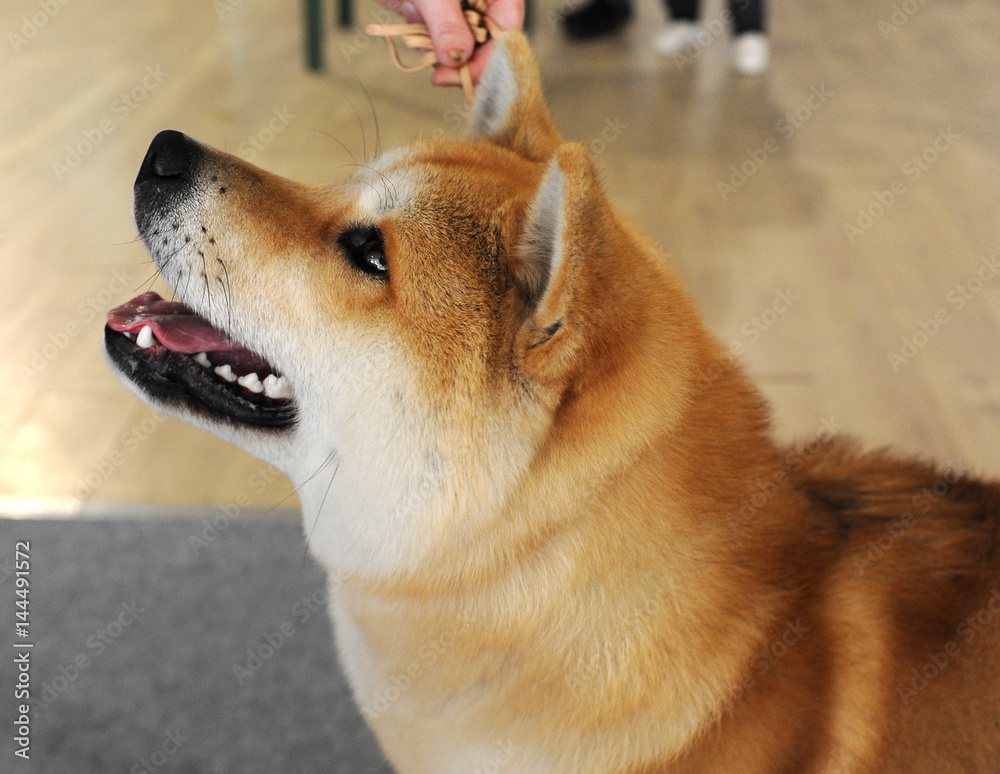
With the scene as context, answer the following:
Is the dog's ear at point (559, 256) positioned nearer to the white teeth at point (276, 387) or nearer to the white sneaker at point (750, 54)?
the white teeth at point (276, 387)

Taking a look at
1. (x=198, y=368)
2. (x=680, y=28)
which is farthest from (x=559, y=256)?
(x=680, y=28)

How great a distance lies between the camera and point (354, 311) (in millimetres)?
1217

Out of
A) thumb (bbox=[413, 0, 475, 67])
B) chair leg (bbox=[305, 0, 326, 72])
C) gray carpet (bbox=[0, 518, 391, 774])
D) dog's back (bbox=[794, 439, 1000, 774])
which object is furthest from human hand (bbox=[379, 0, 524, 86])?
chair leg (bbox=[305, 0, 326, 72])

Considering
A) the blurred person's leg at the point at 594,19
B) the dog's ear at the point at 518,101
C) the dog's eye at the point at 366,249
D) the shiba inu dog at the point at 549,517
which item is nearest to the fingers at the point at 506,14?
the dog's ear at the point at 518,101

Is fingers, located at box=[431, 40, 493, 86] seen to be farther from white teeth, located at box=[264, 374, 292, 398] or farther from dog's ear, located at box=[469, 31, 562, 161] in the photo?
white teeth, located at box=[264, 374, 292, 398]

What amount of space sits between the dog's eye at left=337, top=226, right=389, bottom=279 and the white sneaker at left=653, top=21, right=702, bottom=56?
441 cm

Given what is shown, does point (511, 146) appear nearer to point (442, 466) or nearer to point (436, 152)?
point (436, 152)

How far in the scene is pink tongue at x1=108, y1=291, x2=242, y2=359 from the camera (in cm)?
137

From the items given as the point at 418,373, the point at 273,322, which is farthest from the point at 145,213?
the point at 418,373

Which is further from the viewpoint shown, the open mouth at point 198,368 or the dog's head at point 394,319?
the open mouth at point 198,368

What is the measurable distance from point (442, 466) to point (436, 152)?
504mm

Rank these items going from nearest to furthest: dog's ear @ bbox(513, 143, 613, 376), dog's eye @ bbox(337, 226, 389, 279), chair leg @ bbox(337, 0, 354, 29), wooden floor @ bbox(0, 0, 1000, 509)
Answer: dog's ear @ bbox(513, 143, 613, 376) < dog's eye @ bbox(337, 226, 389, 279) < wooden floor @ bbox(0, 0, 1000, 509) < chair leg @ bbox(337, 0, 354, 29)

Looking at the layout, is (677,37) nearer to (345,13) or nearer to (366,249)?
(345,13)

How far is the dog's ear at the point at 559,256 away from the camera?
3.15 ft
